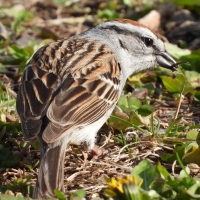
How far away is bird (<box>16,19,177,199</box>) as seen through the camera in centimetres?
375

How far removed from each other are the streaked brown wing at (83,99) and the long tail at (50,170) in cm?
10

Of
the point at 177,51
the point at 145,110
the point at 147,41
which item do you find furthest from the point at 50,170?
the point at 177,51

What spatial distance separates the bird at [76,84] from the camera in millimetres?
3748

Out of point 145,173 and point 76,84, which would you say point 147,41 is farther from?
point 145,173

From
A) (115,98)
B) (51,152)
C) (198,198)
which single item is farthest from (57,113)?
(198,198)

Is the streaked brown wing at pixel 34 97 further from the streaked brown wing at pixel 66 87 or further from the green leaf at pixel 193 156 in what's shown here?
the green leaf at pixel 193 156

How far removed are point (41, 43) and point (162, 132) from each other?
2401 mm

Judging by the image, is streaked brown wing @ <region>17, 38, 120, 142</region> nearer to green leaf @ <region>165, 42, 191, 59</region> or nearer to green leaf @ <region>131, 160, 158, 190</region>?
green leaf @ <region>131, 160, 158, 190</region>

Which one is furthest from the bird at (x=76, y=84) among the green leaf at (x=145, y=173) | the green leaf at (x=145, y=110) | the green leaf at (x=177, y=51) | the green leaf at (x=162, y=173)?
the green leaf at (x=177, y=51)

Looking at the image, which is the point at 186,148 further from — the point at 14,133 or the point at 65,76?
the point at 14,133

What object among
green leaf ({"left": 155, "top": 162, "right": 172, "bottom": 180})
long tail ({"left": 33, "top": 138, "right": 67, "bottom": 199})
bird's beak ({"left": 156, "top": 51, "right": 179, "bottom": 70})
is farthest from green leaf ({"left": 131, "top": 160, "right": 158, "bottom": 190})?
bird's beak ({"left": 156, "top": 51, "right": 179, "bottom": 70})

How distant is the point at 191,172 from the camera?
12.9 feet

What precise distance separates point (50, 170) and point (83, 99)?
0.71 metres

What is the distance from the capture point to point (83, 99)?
4.12 meters
